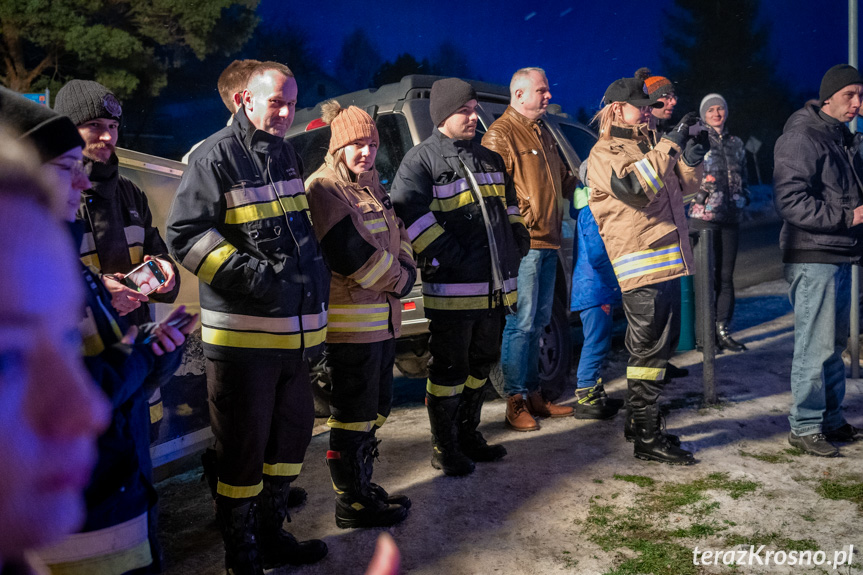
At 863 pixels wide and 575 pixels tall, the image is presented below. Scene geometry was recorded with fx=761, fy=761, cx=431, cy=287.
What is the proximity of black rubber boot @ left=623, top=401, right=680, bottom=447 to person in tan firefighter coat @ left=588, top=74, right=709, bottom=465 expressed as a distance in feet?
0.04

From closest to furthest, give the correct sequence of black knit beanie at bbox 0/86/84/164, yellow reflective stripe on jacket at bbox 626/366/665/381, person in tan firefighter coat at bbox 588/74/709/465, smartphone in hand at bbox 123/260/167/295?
black knit beanie at bbox 0/86/84/164 < smartphone in hand at bbox 123/260/167/295 < person in tan firefighter coat at bbox 588/74/709/465 < yellow reflective stripe on jacket at bbox 626/366/665/381

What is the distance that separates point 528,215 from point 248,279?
263cm

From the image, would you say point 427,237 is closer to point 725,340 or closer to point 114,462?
point 114,462

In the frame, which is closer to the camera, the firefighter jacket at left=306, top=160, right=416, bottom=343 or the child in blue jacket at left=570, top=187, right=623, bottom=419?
the firefighter jacket at left=306, top=160, right=416, bottom=343

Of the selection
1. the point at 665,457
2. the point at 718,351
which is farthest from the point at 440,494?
the point at 718,351

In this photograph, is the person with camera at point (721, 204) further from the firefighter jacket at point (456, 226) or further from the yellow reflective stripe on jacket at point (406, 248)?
the yellow reflective stripe on jacket at point (406, 248)

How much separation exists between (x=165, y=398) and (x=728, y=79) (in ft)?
104

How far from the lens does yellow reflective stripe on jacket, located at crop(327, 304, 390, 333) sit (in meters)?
3.60

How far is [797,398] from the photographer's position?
450cm

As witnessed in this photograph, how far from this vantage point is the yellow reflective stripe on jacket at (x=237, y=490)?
121 inches

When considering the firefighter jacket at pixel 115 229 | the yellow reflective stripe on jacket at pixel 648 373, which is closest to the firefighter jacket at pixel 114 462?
the firefighter jacket at pixel 115 229

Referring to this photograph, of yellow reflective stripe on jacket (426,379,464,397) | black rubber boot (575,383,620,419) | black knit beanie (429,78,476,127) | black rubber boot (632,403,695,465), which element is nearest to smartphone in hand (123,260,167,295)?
yellow reflective stripe on jacket (426,379,464,397)

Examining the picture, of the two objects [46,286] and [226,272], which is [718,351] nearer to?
[226,272]

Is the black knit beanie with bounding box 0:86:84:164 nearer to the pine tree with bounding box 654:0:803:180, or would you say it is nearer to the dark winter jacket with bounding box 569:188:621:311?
the dark winter jacket with bounding box 569:188:621:311
